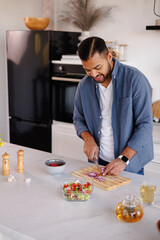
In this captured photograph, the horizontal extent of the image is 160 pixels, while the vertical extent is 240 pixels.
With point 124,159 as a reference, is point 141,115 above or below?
above

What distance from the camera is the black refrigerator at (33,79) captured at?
11.7ft

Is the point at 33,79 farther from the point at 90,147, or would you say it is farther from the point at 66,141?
the point at 90,147

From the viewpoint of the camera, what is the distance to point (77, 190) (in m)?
1.44

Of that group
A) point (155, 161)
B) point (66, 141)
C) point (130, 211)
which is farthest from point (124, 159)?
point (66, 141)

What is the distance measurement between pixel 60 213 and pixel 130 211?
0.93 feet

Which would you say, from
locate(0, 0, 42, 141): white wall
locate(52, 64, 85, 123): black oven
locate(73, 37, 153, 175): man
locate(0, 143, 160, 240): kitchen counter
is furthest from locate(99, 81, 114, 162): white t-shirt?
locate(0, 0, 42, 141): white wall

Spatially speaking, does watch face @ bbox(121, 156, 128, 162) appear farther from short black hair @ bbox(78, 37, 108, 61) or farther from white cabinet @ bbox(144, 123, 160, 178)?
white cabinet @ bbox(144, 123, 160, 178)

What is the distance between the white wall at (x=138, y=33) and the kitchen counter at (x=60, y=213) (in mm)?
1962

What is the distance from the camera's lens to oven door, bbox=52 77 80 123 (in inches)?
140

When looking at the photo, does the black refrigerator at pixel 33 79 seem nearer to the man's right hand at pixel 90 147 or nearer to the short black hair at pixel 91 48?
the man's right hand at pixel 90 147

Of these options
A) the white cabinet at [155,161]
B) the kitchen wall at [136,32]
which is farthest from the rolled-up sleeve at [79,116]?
the kitchen wall at [136,32]

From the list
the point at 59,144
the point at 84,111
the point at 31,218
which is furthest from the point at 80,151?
the point at 31,218

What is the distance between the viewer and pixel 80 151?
3.54 metres

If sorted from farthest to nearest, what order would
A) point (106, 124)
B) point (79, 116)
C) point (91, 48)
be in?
point (79, 116), point (106, 124), point (91, 48)
